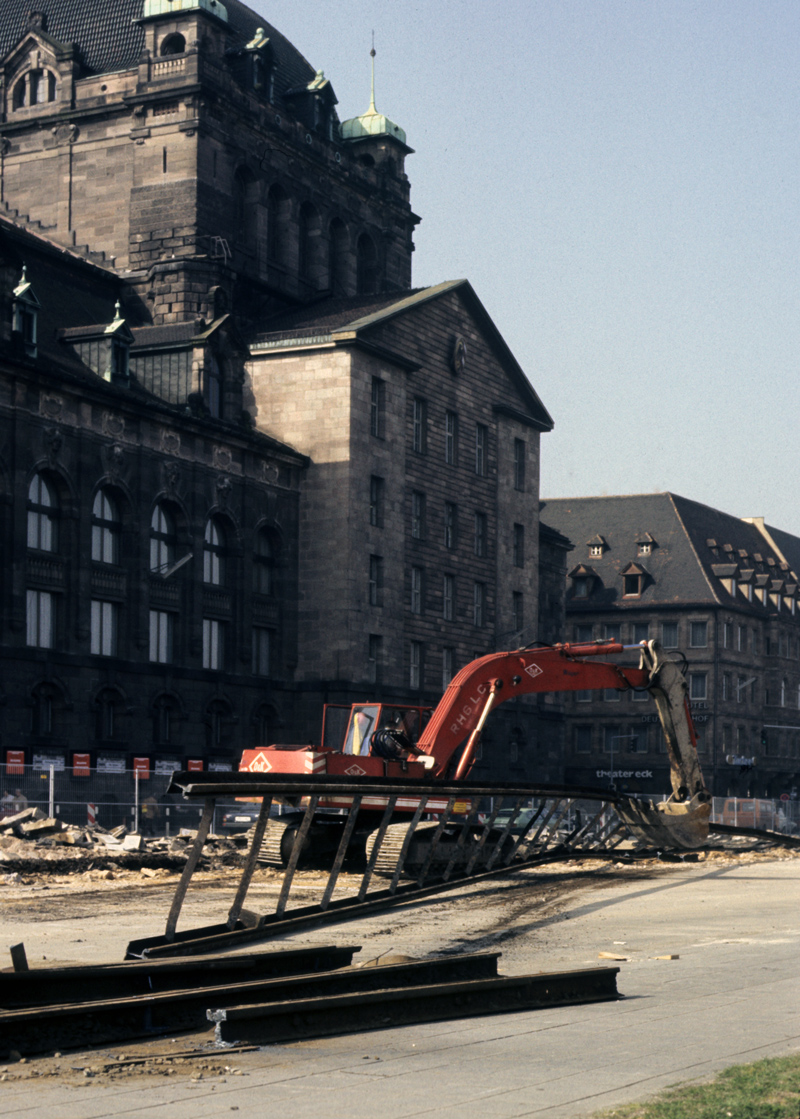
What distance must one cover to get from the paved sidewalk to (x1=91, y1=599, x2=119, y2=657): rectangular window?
37615mm

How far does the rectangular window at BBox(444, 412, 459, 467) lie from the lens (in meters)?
71.2

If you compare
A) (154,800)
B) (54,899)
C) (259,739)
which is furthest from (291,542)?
(54,899)

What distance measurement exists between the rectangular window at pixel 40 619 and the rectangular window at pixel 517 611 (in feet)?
94.6

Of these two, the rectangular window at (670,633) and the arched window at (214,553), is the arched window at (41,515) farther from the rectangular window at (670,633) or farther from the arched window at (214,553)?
the rectangular window at (670,633)

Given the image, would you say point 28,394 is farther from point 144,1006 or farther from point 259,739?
point 144,1006

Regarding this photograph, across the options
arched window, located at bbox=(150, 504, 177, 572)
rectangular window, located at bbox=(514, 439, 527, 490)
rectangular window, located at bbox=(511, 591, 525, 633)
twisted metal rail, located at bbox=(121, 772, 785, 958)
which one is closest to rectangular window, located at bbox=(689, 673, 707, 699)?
rectangular window, located at bbox=(511, 591, 525, 633)

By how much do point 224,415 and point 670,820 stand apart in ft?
116

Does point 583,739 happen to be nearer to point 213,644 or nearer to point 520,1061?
point 213,644

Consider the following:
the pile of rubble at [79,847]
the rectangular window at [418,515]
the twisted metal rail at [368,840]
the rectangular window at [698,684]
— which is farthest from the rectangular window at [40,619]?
the rectangular window at [698,684]

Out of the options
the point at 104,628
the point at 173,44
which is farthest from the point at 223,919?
the point at 173,44

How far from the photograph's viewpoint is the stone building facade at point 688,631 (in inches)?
4080

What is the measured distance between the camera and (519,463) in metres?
77.8

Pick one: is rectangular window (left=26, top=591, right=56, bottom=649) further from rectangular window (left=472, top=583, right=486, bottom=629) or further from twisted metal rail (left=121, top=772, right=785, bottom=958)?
rectangular window (left=472, top=583, right=486, bottom=629)

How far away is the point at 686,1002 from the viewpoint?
14.3 meters
